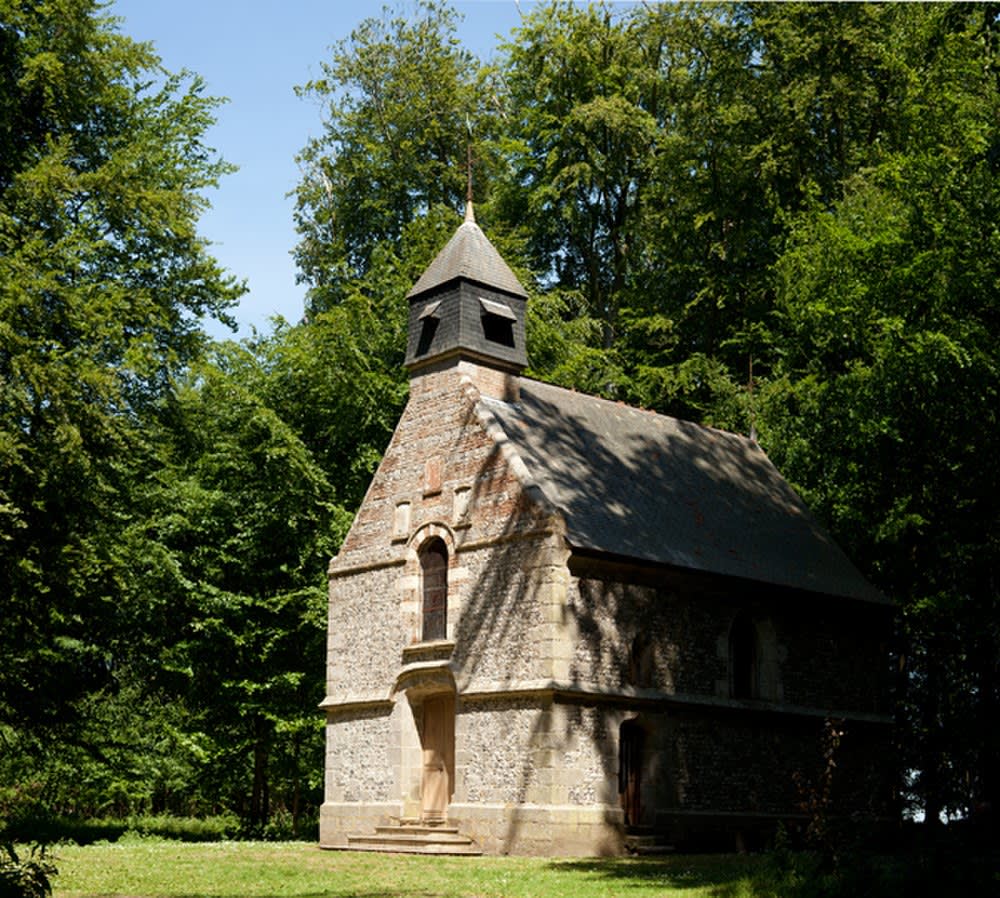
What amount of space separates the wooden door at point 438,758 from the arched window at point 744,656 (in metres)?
5.30

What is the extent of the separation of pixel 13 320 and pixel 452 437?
892 cm

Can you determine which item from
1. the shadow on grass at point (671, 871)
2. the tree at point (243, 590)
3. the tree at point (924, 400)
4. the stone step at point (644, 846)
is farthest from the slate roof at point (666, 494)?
the tree at point (243, 590)

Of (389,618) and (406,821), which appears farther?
(389,618)

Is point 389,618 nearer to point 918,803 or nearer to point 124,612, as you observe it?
point 124,612

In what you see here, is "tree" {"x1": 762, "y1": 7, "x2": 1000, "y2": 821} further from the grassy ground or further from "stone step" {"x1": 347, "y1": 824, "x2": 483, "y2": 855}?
the grassy ground

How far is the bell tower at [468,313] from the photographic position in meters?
25.5

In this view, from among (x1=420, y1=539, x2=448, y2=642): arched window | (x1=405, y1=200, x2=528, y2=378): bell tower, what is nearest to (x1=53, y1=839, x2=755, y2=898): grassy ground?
(x1=420, y1=539, x2=448, y2=642): arched window

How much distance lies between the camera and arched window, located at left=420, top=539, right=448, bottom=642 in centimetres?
Answer: 2420

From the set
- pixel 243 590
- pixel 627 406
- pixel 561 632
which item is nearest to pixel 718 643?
pixel 561 632

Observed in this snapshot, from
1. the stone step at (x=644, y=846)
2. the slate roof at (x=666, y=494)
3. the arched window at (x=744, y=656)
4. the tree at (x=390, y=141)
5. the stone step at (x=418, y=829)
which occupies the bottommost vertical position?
the stone step at (x=644, y=846)

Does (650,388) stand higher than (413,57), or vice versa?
(413,57)

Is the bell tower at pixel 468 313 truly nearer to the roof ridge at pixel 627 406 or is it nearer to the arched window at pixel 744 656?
the roof ridge at pixel 627 406

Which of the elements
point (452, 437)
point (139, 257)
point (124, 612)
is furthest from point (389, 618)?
point (139, 257)

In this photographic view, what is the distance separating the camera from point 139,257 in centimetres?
3441
